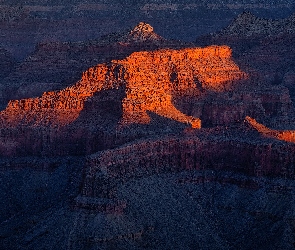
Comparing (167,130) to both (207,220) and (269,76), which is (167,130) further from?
(269,76)

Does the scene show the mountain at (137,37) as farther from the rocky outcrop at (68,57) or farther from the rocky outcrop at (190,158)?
the rocky outcrop at (190,158)

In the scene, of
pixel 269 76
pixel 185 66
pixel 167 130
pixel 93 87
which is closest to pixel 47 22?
pixel 269 76

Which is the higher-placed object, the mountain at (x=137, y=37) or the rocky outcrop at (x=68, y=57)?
the mountain at (x=137, y=37)

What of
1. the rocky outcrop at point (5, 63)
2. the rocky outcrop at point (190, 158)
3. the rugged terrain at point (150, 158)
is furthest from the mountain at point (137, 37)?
the rocky outcrop at point (190, 158)

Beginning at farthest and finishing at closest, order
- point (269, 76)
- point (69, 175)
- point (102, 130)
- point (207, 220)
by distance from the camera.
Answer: point (269, 76), point (102, 130), point (69, 175), point (207, 220)

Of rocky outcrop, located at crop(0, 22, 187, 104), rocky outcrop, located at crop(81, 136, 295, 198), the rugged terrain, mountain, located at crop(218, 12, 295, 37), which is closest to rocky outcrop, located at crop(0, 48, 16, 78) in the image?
rocky outcrop, located at crop(0, 22, 187, 104)

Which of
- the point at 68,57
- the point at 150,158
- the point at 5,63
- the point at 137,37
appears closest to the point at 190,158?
the point at 150,158
